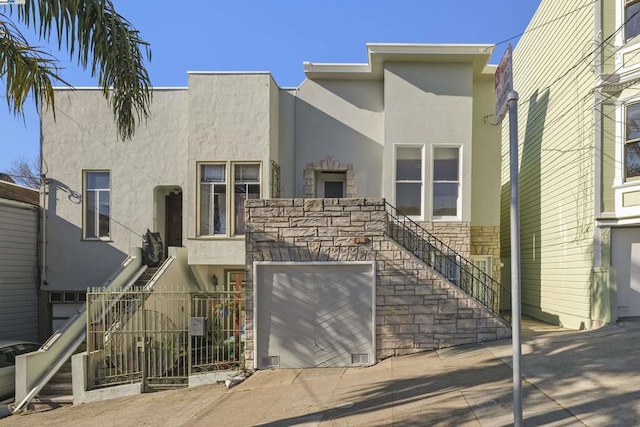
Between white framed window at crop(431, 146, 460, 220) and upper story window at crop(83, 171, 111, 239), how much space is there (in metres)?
Result: 9.61

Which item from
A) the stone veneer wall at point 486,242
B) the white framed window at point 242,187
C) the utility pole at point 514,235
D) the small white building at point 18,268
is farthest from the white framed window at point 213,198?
the utility pole at point 514,235

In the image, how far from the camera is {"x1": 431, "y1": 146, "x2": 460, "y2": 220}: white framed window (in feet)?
39.0

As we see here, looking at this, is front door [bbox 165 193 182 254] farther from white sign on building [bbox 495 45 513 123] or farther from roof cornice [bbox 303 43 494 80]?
white sign on building [bbox 495 45 513 123]

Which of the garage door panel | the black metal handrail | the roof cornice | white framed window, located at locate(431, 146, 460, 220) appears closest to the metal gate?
the garage door panel

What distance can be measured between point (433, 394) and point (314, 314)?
9.95 feet

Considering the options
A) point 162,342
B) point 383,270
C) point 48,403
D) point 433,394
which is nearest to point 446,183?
point 383,270

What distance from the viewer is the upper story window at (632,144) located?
942 centimetres

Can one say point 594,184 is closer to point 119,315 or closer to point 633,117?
point 633,117

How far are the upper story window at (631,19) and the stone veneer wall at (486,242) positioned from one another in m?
5.52

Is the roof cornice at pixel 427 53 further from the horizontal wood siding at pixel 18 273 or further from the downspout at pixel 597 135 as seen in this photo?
the horizontal wood siding at pixel 18 273

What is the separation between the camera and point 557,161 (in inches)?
465

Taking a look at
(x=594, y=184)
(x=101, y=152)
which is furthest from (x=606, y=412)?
(x=101, y=152)

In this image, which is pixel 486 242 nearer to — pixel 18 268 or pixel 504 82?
pixel 504 82

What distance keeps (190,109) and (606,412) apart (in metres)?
11.0
